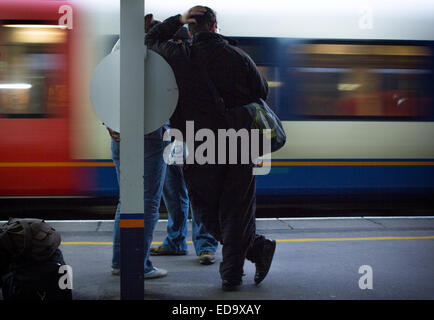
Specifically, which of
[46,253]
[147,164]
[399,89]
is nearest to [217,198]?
[147,164]

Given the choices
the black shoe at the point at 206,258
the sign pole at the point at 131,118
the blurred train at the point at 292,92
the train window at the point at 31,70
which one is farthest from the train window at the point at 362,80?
the sign pole at the point at 131,118

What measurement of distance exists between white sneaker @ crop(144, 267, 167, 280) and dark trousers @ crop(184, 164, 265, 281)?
1.88ft

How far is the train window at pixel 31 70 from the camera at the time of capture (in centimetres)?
679

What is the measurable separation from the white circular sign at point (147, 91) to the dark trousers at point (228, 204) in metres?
0.61

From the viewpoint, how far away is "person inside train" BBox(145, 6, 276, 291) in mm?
3791

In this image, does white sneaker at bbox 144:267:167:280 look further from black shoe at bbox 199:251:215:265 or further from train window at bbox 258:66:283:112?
train window at bbox 258:66:283:112

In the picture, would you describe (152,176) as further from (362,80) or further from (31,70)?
(362,80)

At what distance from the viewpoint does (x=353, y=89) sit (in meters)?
7.33

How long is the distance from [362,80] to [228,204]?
13.9 feet

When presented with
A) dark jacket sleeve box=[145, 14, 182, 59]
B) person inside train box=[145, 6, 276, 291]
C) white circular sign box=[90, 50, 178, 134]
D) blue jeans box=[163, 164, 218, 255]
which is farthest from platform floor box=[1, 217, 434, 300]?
dark jacket sleeve box=[145, 14, 182, 59]

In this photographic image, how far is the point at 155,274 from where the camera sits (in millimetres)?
4180

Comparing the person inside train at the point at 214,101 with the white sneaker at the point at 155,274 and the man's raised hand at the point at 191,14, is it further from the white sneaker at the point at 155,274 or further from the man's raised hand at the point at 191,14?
the white sneaker at the point at 155,274

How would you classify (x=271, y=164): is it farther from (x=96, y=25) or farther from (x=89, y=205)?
(x=96, y=25)
